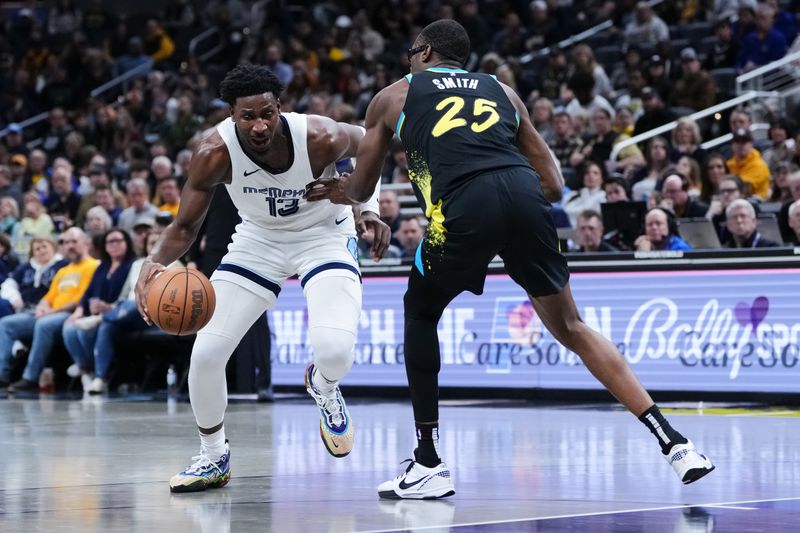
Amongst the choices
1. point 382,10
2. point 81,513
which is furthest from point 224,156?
point 382,10

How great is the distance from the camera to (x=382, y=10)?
78.5 ft

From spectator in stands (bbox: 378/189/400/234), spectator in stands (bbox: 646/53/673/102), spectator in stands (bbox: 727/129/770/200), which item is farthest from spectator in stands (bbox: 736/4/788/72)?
spectator in stands (bbox: 378/189/400/234)

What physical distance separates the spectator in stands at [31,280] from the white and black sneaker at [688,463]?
435 inches

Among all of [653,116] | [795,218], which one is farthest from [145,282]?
[653,116]

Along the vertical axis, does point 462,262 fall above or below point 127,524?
above

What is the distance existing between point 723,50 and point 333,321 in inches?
507

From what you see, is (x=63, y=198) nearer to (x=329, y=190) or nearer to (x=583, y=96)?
(x=583, y=96)

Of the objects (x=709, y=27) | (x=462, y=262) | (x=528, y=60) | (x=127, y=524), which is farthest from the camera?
(x=528, y=60)

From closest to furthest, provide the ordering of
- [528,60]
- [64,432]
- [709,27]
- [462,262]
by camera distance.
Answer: [462,262] → [64,432] → [709,27] → [528,60]

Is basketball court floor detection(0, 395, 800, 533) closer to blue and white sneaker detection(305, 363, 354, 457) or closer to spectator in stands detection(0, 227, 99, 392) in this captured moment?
blue and white sneaker detection(305, 363, 354, 457)

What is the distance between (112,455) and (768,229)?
6541 mm

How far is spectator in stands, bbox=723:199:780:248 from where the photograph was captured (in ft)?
40.1

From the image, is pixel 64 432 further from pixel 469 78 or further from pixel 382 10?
pixel 382 10

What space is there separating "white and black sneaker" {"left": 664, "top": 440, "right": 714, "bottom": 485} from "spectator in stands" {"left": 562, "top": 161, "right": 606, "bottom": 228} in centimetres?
855
